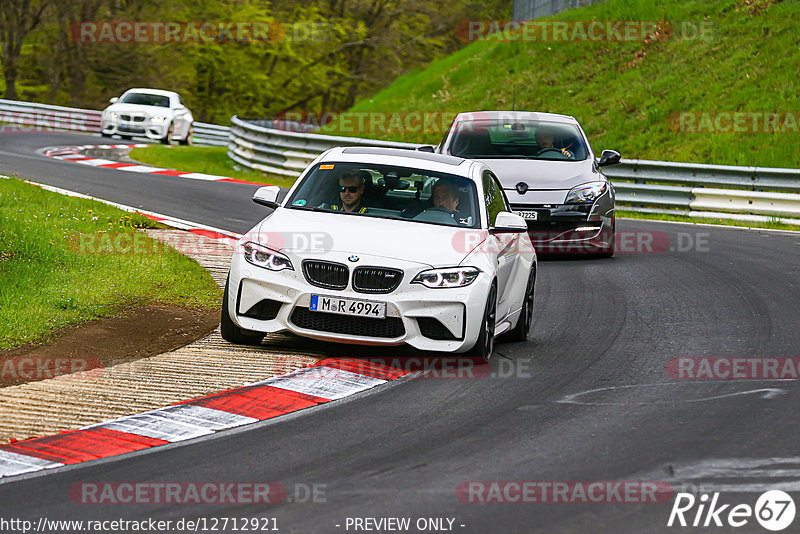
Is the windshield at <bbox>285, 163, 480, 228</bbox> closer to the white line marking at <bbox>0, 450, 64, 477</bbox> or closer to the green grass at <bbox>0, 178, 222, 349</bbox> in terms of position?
the green grass at <bbox>0, 178, 222, 349</bbox>

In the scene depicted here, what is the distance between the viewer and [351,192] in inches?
383

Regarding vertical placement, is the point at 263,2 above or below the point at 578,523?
above

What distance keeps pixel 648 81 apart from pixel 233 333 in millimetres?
24316

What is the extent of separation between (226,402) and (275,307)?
137 centimetres

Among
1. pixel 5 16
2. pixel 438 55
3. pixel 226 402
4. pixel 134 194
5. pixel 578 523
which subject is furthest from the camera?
pixel 438 55

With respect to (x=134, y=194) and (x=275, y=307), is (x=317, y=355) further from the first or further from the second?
(x=134, y=194)

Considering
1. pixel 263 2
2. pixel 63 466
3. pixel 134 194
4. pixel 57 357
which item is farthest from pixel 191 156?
pixel 263 2

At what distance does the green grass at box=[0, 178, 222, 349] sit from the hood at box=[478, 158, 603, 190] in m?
4.22

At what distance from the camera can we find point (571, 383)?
8.40m

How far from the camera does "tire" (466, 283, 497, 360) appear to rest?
29.0 ft
